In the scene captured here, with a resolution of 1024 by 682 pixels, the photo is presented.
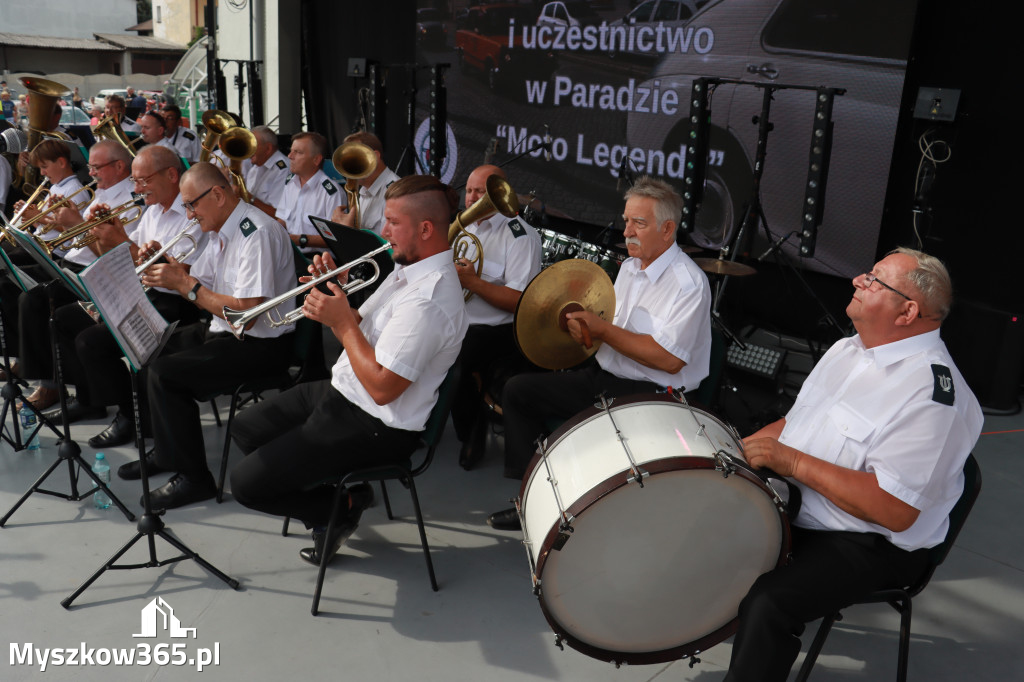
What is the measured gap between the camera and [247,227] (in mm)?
3680

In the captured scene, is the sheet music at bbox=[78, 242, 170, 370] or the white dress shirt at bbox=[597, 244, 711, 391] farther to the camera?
the white dress shirt at bbox=[597, 244, 711, 391]

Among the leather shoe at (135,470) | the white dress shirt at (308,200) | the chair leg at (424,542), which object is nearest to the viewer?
the chair leg at (424,542)

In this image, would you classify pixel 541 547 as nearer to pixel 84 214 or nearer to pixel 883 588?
pixel 883 588

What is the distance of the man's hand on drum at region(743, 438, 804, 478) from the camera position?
2.19 meters

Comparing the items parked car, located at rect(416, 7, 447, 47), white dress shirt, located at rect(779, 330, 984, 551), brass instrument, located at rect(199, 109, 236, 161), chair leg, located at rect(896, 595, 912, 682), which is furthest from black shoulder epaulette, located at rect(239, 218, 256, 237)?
parked car, located at rect(416, 7, 447, 47)

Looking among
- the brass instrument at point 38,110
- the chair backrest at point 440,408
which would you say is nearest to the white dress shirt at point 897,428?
the chair backrest at point 440,408

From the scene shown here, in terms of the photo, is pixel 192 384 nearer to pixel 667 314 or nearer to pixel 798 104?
pixel 667 314

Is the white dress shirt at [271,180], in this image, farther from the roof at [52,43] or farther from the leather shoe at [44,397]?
the roof at [52,43]

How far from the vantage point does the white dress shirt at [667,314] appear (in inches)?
121

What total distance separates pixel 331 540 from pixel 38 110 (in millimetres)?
5534

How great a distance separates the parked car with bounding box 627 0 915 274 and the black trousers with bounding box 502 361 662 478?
107 inches

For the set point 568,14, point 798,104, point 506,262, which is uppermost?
point 568,14

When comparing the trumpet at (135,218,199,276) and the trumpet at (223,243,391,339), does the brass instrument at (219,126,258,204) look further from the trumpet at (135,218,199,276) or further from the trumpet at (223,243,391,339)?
the trumpet at (223,243,391,339)

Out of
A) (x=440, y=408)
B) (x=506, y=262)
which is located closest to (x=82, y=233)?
(x=506, y=262)
